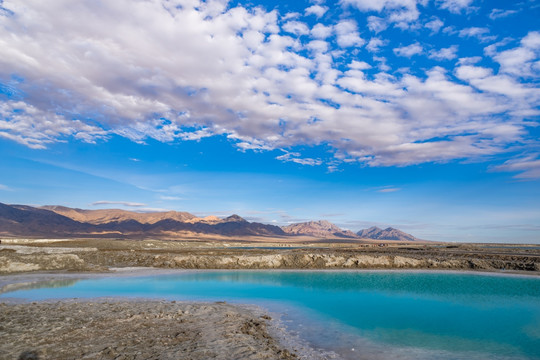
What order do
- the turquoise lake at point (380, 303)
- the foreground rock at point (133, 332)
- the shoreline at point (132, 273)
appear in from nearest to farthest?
1. the foreground rock at point (133, 332)
2. the turquoise lake at point (380, 303)
3. the shoreline at point (132, 273)

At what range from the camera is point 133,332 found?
35.4 ft

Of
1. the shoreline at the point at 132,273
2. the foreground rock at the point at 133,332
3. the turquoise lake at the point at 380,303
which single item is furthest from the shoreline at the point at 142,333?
the shoreline at the point at 132,273

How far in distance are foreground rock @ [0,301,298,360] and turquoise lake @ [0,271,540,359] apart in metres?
2.27

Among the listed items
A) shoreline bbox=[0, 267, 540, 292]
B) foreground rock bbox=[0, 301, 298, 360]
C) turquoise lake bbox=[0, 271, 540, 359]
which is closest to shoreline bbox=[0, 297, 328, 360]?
foreground rock bbox=[0, 301, 298, 360]

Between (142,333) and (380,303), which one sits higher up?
(142,333)

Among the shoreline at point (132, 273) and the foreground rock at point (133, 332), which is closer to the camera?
the foreground rock at point (133, 332)

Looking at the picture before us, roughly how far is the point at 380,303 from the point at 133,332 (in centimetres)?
1348

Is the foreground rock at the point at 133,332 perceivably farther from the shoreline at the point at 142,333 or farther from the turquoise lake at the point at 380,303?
the turquoise lake at the point at 380,303

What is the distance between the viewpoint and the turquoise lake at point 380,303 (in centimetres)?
1056

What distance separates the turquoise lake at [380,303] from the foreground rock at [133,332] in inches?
89.3

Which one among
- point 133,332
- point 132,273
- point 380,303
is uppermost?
point 133,332

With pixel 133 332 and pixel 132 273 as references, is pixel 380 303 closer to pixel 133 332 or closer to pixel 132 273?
pixel 133 332

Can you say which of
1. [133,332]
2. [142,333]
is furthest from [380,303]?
[133,332]

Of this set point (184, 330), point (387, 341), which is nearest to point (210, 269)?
point (184, 330)
